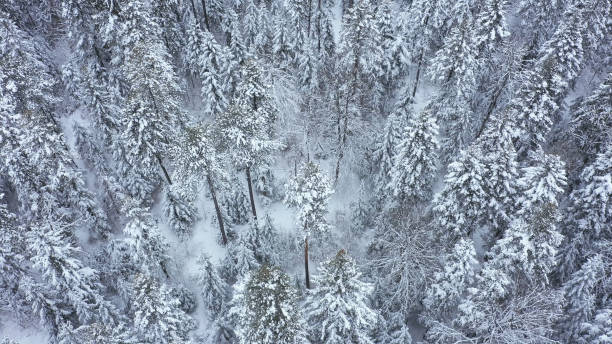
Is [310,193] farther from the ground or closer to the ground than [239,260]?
farther from the ground

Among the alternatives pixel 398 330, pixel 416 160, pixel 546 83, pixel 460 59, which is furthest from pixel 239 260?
pixel 546 83

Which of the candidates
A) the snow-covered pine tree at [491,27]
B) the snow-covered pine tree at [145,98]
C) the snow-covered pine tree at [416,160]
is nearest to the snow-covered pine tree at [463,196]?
the snow-covered pine tree at [416,160]

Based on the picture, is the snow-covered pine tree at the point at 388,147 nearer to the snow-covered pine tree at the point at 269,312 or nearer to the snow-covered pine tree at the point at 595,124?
the snow-covered pine tree at the point at 595,124

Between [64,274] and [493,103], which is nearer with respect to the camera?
[64,274]

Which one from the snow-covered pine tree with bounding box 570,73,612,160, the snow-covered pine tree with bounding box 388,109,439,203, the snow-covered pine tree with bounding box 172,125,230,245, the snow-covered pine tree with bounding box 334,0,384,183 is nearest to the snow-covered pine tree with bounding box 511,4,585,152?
the snow-covered pine tree with bounding box 570,73,612,160

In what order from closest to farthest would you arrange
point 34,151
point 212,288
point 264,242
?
point 34,151, point 212,288, point 264,242

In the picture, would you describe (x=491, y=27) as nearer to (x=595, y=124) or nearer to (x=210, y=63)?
(x=595, y=124)

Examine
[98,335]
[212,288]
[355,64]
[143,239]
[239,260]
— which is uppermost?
[355,64]
